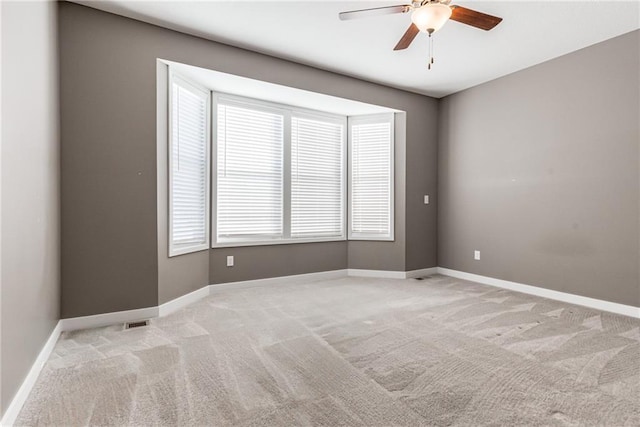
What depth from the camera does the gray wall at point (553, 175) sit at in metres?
3.26

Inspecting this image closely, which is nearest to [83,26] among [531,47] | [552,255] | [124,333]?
[124,333]

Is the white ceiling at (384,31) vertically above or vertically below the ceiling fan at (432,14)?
above

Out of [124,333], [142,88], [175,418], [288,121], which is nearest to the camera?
[175,418]

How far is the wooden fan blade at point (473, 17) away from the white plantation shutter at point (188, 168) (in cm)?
280

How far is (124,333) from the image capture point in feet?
8.90

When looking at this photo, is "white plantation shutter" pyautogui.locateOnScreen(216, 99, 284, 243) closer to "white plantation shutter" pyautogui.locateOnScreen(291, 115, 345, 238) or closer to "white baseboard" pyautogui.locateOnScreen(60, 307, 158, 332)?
"white plantation shutter" pyautogui.locateOnScreen(291, 115, 345, 238)

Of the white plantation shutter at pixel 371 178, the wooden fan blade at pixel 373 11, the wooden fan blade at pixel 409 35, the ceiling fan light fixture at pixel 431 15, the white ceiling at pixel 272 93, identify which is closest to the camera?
the ceiling fan light fixture at pixel 431 15

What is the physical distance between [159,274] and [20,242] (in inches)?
55.6

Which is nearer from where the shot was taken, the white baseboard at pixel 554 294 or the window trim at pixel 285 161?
the white baseboard at pixel 554 294

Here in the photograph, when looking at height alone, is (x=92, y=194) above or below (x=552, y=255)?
above

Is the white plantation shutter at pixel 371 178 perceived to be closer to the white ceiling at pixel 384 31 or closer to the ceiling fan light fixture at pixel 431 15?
the white ceiling at pixel 384 31

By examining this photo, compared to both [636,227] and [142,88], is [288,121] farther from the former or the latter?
[636,227]

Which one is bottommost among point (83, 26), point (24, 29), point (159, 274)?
point (159, 274)

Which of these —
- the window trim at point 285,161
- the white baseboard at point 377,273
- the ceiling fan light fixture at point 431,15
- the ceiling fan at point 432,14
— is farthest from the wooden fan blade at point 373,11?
the white baseboard at point 377,273
